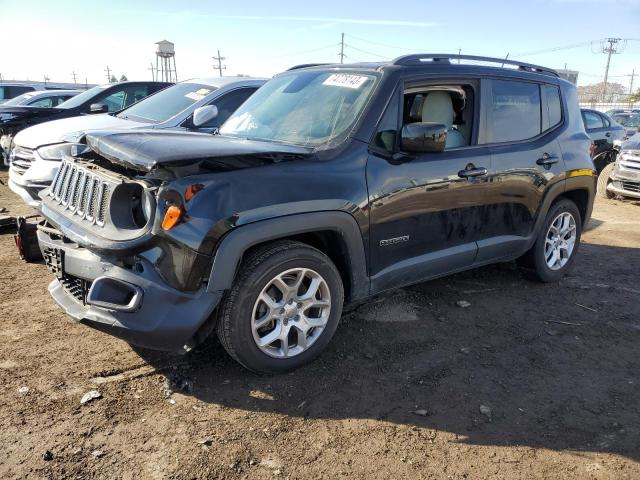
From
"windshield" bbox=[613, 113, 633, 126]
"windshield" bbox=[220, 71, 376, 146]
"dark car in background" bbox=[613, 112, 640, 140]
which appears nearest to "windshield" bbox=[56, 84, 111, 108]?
"windshield" bbox=[220, 71, 376, 146]

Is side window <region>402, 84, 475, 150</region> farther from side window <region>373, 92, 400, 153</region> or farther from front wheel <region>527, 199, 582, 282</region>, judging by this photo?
front wheel <region>527, 199, 582, 282</region>

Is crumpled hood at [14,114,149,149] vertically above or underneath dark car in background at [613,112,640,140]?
above

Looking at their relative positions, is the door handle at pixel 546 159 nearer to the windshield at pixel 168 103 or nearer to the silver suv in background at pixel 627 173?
the windshield at pixel 168 103

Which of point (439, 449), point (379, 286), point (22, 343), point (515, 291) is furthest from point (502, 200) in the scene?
point (22, 343)

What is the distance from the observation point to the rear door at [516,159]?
14.1 ft

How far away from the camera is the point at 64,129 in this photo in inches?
259

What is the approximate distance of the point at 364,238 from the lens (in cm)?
342

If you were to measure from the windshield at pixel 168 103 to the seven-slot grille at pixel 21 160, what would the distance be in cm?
130

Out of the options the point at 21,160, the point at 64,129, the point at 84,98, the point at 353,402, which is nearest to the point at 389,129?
the point at 353,402

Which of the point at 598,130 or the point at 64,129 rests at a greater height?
the point at 64,129

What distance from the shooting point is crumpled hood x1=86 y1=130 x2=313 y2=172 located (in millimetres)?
2799

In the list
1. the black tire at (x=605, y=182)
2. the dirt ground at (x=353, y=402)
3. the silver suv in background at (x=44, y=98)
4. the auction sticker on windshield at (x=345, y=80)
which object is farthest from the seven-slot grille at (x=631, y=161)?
the silver suv in background at (x=44, y=98)

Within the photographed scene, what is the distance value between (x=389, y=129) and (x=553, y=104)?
7.42 ft

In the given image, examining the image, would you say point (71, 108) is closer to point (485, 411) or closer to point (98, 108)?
point (98, 108)
